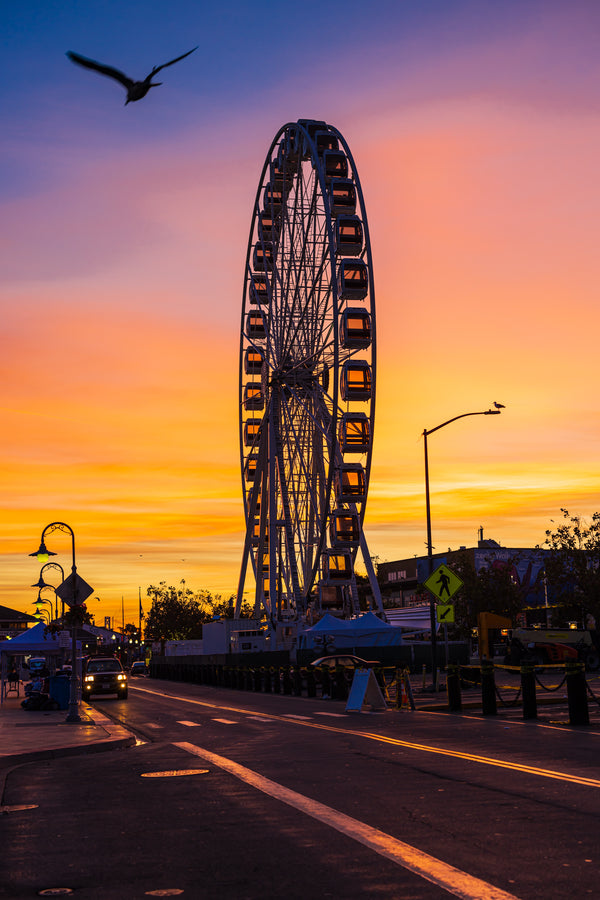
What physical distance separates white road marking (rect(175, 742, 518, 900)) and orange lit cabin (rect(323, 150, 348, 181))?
133ft

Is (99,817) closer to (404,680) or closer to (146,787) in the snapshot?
(146,787)

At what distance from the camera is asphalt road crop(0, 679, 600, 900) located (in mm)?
7613

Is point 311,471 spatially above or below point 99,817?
above

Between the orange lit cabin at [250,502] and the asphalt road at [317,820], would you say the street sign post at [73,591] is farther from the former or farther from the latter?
the orange lit cabin at [250,502]

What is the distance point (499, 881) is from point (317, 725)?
659 inches

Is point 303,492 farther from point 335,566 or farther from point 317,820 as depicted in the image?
point 317,820

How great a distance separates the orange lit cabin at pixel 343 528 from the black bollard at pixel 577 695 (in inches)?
1186

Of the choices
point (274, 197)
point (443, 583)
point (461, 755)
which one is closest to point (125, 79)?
point (461, 755)

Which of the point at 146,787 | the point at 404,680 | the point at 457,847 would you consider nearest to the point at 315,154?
the point at 404,680

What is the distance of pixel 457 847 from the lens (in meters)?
8.62

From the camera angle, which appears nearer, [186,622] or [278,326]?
[278,326]

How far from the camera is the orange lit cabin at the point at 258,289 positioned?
5981 centimetres

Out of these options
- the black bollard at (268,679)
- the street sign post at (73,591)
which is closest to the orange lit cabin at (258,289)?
the black bollard at (268,679)

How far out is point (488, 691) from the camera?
25234mm
